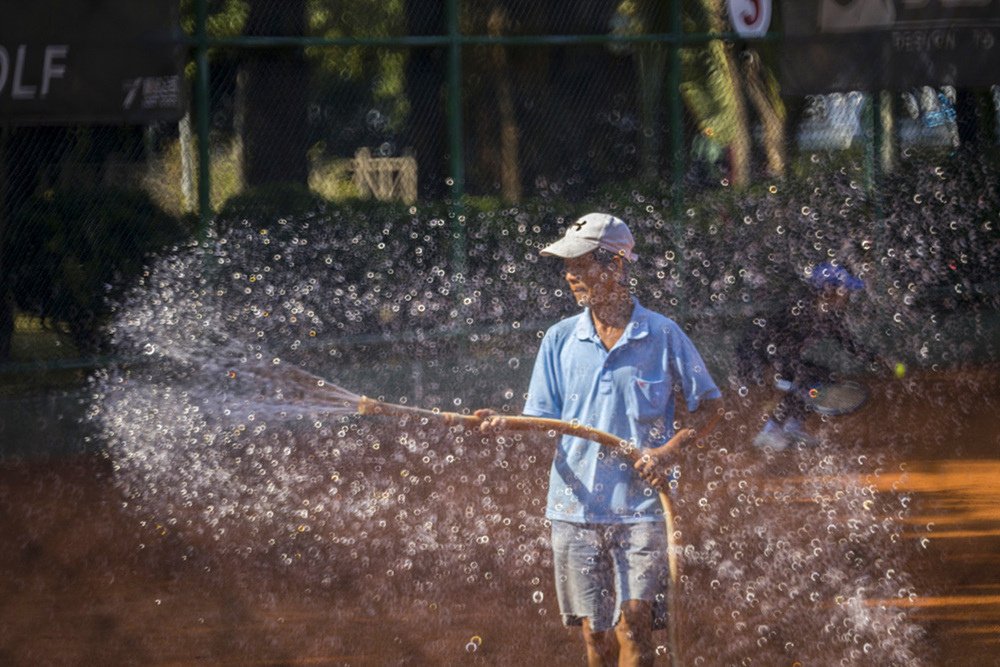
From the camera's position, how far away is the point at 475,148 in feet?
31.9

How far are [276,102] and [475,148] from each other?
4.42ft

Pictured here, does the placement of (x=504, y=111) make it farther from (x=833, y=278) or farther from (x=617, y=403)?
(x=617, y=403)

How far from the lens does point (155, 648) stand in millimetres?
5535

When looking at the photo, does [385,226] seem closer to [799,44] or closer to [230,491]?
[230,491]

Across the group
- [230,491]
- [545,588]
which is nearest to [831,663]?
[545,588]

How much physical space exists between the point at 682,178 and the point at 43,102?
4.24m

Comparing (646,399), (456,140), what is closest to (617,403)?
(646,399)

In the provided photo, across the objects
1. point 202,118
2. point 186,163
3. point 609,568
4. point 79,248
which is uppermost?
point 202,118

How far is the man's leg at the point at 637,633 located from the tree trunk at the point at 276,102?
596 cm

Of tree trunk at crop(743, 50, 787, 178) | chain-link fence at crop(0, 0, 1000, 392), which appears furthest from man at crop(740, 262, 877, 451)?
tree trunk at crop(743, 50, 787, 178)

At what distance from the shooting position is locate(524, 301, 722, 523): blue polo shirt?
4.00 m

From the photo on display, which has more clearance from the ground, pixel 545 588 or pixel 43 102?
pixel 43 102

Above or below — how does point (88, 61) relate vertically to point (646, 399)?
above

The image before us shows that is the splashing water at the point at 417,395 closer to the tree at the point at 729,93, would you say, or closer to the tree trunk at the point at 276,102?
the tree trunk at the point at 276,102
